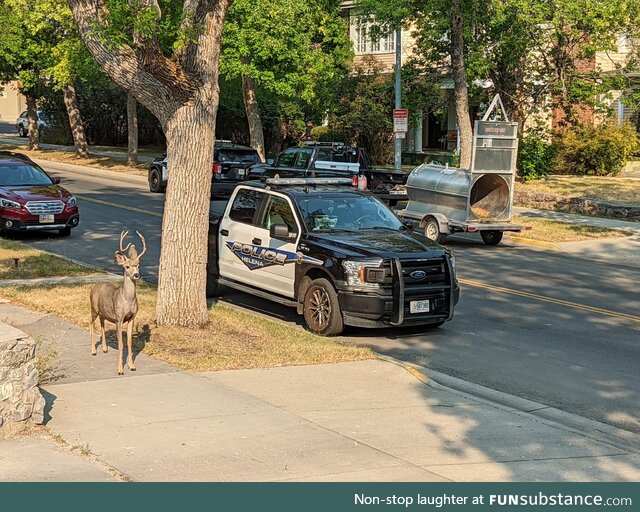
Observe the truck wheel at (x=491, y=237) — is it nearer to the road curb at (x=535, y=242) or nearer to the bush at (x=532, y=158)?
the road curb at (x=535, y=242)

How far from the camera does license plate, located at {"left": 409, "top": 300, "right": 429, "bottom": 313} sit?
12812mm

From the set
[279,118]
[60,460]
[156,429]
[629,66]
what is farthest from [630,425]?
[279,118]

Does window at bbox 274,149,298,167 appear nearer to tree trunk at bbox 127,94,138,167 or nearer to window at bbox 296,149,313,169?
window at bbox 296,149,313,169

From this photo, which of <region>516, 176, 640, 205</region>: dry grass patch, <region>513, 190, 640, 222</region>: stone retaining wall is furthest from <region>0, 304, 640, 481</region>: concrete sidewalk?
<region>516, 176, 640, 205</region>: dry grass patch

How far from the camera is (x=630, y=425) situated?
31.5 ft

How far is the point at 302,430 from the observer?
860cm

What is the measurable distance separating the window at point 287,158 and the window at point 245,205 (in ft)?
42.4

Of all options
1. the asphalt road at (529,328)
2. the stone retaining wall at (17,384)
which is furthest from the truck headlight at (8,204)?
the stone retaining wall at (17,384)

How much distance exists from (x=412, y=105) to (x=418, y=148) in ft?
37.6

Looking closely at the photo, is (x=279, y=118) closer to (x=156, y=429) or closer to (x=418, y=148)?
(x=418, y=148)

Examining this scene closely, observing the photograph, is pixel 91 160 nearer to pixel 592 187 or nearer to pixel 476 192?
pixel 592 187

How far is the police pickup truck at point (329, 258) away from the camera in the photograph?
12.7m

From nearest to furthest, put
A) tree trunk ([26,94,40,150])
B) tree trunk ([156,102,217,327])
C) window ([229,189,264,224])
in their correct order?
tree trunk ([156,102,217,327]) → window ([229,189,264,224]) → tree trunk ([26,94,40,150])

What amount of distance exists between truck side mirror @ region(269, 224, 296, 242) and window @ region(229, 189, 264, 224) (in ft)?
3.48
